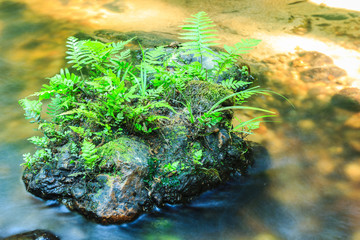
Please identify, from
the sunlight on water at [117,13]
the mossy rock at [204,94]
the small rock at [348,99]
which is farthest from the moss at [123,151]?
the sunlight on water at [117,13]

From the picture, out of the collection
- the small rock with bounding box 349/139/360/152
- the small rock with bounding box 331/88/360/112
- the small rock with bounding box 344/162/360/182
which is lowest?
the small rock with bounding box 344/162/360/182

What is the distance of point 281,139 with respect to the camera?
3949 mm

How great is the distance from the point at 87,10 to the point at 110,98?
4989mm

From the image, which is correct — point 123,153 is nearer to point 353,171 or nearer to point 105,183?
point 105,183

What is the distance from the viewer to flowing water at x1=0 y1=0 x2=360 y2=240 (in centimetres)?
299

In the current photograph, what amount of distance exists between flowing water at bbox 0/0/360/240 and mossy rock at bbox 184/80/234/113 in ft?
2.91

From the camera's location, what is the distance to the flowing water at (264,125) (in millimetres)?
2992

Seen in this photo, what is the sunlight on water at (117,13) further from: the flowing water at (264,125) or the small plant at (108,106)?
the small plant at (108,106)

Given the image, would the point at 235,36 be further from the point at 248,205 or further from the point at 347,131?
the point at 248,205

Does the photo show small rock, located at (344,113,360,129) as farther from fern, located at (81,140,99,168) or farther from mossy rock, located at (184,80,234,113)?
fern, located at (81,140,99,168)

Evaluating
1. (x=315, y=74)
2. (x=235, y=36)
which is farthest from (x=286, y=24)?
(x=315, y=74)

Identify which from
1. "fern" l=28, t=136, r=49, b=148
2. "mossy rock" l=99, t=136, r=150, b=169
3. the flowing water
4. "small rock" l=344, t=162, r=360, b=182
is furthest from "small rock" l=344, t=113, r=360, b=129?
"fern" l=28, t=136, r=49, b=148

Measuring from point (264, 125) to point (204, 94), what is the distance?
1203mm

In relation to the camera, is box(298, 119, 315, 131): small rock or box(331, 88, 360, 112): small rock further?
box(331, 88, 360, 112): small rock
